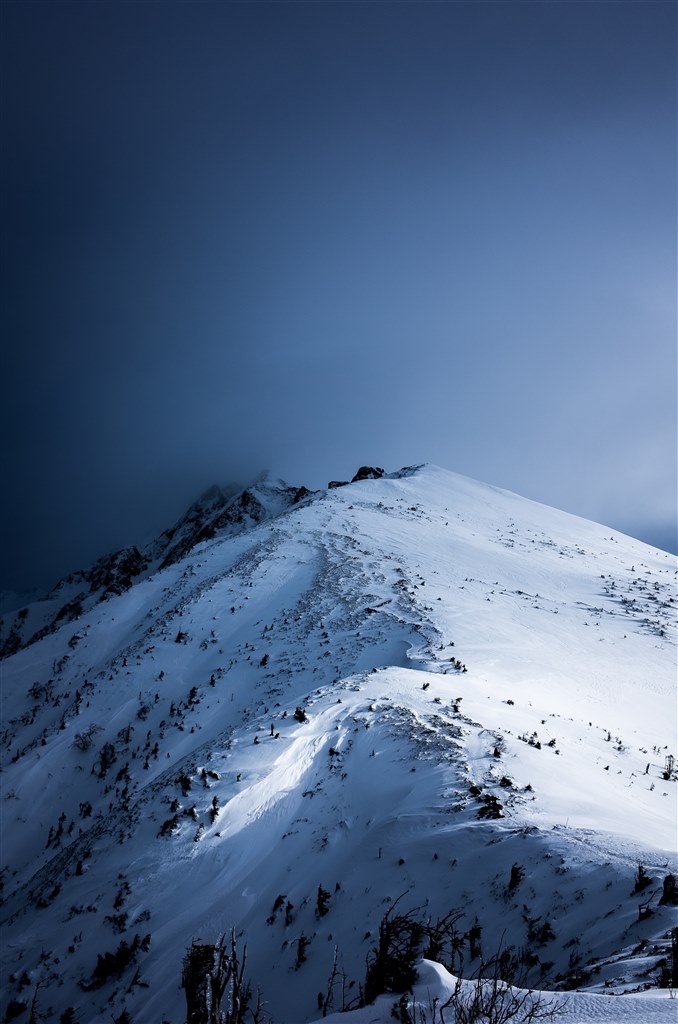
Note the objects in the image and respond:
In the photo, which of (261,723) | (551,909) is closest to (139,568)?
(261,723)

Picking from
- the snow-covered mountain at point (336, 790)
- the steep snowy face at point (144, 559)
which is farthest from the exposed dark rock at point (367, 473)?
the snow-covered mountain at point (336, 790)

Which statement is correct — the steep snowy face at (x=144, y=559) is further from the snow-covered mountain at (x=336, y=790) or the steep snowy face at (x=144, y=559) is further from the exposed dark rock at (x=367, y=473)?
the snow-covered mountain at (x=336, y=790)

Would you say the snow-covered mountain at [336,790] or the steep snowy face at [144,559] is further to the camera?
the steep snowy face at [144,559]

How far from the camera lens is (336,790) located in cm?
992

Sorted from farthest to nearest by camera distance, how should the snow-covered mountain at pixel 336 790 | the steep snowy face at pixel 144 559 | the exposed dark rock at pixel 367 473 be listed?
the steep snowy face at pixel 144 559 → the exposed dark rock at pixel 367 473 → the snow-covered mountain at pixel 336 790

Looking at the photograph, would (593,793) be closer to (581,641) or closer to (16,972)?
(16,972)

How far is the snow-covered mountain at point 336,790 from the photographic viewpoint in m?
6.16

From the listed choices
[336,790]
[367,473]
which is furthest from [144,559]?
[336,790]

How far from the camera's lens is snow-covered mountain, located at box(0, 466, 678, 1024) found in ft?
Result: 20.2

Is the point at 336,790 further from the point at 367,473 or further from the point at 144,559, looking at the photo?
the point at 144,559

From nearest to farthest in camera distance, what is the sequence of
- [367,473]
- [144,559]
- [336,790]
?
[336,790], [367,473], [144,559]

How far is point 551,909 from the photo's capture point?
606 cm

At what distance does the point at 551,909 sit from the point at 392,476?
172 feet

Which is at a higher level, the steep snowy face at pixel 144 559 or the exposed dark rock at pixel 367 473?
the exposed dark rock at pixel 367 473
